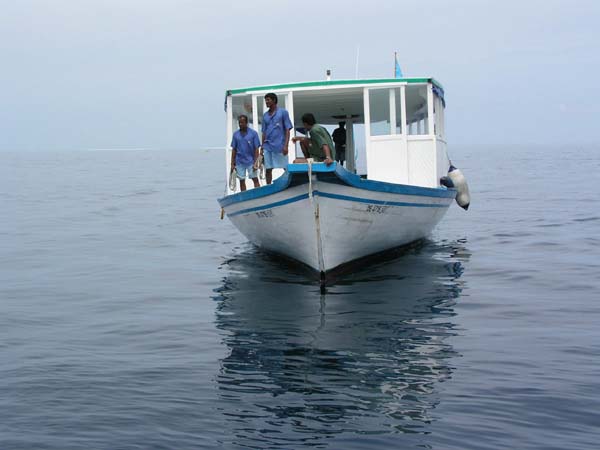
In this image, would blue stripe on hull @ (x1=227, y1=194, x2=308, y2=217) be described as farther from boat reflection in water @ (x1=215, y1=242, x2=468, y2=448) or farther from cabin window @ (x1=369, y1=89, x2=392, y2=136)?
cabin window @ (x1=369, y1=89, x2=392, y2=136)

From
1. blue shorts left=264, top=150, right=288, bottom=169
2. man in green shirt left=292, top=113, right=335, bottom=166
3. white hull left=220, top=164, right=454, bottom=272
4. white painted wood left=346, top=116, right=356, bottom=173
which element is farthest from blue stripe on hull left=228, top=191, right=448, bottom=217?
white painted wood left=346, top=116, right=356, bottom=173

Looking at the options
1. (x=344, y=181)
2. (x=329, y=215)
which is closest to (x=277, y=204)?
(x=329, y=215)

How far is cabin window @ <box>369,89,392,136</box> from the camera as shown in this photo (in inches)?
578

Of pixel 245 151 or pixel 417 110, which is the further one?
pixel 417 110

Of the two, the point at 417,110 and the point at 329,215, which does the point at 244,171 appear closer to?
the point at 329,215

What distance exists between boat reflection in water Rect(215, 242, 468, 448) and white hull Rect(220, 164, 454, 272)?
55 cm

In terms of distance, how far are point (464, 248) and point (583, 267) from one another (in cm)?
352

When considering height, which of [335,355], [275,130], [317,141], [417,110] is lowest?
[335,355]

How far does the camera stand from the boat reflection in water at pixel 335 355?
20.8 feet

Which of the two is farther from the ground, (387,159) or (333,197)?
(387,159)

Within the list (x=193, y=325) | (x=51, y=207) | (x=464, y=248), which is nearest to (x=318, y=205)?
(x=193, y=325)

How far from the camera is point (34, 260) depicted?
52.5 ft

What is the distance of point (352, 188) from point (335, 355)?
148 inches

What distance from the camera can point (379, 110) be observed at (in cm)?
1783
